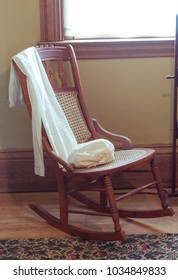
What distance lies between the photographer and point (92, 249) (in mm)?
2666

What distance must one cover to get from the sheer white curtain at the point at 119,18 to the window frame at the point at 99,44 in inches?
2.6

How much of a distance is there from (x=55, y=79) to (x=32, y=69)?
502mm

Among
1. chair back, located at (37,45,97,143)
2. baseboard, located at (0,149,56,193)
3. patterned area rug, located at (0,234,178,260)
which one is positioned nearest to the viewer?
patterned area rug, located at (0,234,178,260)

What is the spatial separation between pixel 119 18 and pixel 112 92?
48 centimetres

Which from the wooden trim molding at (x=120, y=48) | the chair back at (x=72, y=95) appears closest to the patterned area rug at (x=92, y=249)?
the chair back at (x=72, y=95)

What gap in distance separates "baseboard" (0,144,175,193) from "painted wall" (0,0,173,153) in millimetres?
63

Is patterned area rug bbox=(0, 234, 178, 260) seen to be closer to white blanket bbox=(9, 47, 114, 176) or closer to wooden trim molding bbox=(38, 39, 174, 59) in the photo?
white blanket bbox=(9, 47, 114, 176)

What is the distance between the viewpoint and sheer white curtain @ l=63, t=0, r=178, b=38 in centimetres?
329

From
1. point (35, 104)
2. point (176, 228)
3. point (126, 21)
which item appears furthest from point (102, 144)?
point (126, 21)

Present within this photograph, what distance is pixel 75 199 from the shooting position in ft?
11.0

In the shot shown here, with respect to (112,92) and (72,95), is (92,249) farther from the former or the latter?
(112,92)

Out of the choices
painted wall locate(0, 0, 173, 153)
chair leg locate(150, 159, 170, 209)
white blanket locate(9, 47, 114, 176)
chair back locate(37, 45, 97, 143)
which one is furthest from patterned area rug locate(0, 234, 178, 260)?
painted wall locate(0, 0, 173, 153)

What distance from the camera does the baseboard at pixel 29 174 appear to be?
11.3ft

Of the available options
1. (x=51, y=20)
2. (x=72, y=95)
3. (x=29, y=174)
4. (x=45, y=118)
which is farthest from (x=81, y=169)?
(x=51, y=20)
